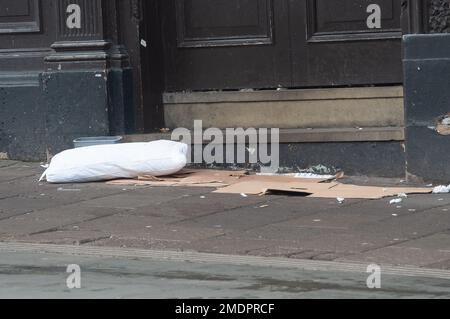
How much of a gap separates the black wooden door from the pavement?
53.0 inches

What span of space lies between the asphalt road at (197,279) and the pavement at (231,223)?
27 centimetres

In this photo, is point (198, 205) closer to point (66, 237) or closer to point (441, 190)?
point (66, 237)

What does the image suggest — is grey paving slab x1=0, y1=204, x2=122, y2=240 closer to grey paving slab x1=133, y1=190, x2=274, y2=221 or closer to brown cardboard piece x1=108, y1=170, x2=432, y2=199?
grey paving slab x1=133, y1=190, x2=274, y2=221

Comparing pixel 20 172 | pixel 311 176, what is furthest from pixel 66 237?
pixel 20 172

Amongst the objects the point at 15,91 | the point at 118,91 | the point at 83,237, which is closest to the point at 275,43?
the point at 118,91

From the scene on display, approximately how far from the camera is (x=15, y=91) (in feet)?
40.3

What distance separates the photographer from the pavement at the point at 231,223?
26.2ft

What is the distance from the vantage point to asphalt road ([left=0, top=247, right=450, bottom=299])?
667cm

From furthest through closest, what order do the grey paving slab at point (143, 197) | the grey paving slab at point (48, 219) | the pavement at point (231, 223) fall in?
1. the grey paving slab at point (143, 197)
2. the grey paving slab at point (48, 219)
3. the pavement at point (231, 223)

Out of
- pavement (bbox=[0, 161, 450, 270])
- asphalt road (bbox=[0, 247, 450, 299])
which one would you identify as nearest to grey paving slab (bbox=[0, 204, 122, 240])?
pavement (bbox=[0, 161, 450, 270])

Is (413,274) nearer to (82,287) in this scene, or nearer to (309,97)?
(82,287)

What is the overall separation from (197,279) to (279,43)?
5041 millimetres

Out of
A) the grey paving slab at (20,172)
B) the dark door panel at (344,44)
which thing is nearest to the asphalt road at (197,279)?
the grey paving slab at (20,172)

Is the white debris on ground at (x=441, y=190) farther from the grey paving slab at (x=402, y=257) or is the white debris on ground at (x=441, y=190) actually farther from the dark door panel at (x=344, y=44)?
the grey paving slab at (x=402, y=257)
